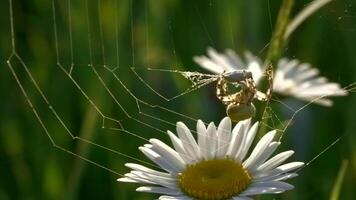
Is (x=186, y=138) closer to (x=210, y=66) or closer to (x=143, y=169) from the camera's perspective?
(x=143, y=169)

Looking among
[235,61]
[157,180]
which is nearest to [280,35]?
[157,180]

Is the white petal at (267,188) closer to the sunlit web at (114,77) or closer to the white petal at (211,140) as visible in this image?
the white petal at (211,140)

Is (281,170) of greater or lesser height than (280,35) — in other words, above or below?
below

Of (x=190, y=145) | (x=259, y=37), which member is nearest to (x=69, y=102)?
(x=259, y=37)

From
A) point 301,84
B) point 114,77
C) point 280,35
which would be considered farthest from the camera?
point 114,77

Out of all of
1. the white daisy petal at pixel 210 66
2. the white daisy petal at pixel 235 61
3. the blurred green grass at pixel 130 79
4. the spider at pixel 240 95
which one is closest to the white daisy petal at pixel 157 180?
the spider at pixel 240 95

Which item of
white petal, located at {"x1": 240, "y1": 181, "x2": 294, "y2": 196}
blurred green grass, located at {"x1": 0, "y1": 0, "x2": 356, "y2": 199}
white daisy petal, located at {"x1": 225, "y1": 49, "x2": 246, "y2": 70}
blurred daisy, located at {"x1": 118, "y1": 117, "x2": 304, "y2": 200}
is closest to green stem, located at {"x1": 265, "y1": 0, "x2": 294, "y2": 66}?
blurred daisy, located at {"x1": 118, "y1": 117, "x2": 304, "y2": 200}
